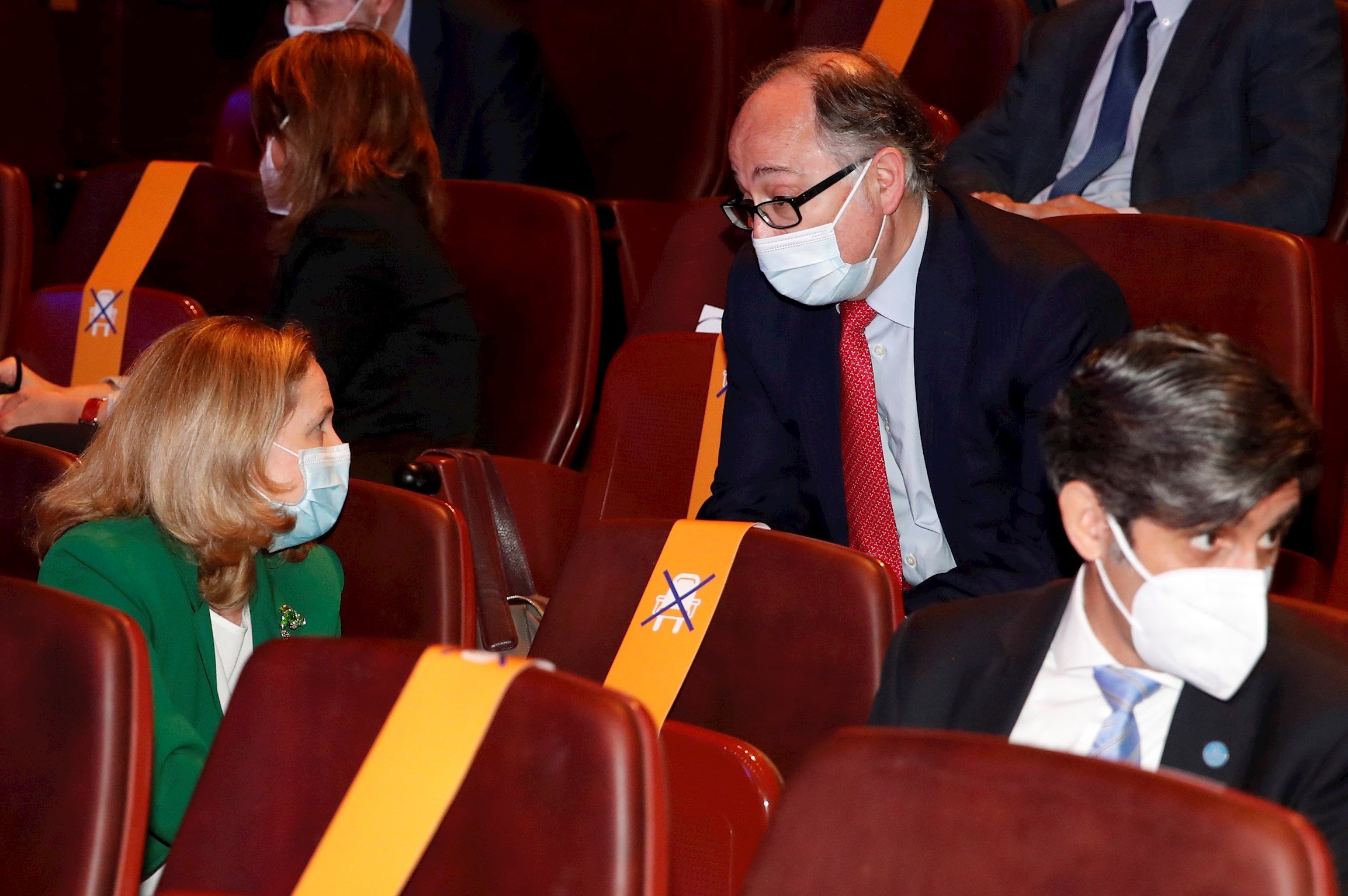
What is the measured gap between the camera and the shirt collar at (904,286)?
7.23 ft

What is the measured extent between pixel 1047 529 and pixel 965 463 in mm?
171

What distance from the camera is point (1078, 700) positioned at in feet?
4.53

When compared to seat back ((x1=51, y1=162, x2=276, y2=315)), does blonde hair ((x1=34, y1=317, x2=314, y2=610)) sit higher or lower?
higher

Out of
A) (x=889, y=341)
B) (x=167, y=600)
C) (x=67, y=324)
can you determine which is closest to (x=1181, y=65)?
(x=889, y=341)

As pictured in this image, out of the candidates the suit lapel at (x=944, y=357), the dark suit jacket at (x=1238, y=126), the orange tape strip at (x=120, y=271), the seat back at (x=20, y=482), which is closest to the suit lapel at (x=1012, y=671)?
the suit lapel at (x=944, y=357)

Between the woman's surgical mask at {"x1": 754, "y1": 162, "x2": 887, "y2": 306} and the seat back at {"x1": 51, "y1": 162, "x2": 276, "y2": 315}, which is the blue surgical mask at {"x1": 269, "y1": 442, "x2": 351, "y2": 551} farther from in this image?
the seat back at {"x1": 51, "y1": 162, "x2": 276, "y2": 315}

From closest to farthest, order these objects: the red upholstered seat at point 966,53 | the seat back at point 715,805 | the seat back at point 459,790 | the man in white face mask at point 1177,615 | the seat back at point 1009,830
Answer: the seat back at point 1009,830 → the seat back at point 459,790 → the man in white face mask at point 1177,615 → the seat back at point 715,805 → the red upholstered seat at point 966,53

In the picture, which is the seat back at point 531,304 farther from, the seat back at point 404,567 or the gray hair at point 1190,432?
the gray hair at point 1190,432

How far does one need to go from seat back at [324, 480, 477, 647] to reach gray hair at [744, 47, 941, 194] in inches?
31.9

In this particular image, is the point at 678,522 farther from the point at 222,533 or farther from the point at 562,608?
the point at 222,533

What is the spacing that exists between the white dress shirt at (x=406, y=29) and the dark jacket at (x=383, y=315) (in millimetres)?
949

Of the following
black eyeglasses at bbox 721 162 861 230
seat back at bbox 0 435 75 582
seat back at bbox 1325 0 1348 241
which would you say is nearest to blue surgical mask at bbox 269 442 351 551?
seat back at bbox 0 435 75 582

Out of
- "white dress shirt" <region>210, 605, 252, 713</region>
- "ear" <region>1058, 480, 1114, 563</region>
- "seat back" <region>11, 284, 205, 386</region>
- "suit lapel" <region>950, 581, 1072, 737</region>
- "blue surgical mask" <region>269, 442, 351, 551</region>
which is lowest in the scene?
"seat back" <region>11, 284, 205, 386</region>

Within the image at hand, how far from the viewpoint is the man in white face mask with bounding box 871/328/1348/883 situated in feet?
4.07
